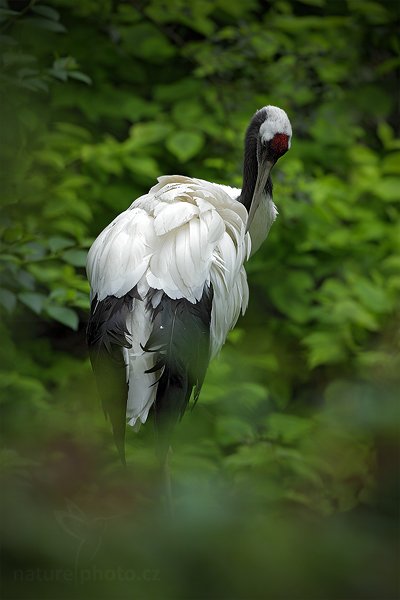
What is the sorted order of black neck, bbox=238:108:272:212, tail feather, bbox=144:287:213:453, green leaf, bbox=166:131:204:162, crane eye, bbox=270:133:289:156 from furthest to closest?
green leaf, bbox=166:131:204:162 → black neck, bbox=238:108:272:212 → crane eye, bbox=270:133:289:156 → tail feather, bbox=144:287:213:453

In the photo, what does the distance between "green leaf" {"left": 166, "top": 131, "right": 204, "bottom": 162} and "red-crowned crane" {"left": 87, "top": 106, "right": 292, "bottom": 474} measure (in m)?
1.41

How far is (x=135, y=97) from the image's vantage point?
448cm

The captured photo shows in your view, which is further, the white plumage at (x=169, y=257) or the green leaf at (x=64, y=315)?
the green leaf at (x=64, y=315)

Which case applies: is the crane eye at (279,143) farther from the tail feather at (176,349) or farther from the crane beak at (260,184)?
the tail feather at (176,349)

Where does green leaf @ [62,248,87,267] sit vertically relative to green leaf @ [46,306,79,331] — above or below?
above

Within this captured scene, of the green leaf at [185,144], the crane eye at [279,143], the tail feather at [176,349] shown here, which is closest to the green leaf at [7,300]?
the tail feather at [176,349]

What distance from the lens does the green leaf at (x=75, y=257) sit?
279 cm

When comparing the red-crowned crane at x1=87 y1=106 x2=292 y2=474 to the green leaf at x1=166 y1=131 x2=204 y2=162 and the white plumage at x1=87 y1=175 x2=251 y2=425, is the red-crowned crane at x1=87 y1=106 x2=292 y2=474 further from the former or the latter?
the green leaf at x1=166 y1=131 x2=204 y2=162

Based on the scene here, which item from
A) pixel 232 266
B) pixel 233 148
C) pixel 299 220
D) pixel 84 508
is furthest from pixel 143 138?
pixel 84 508

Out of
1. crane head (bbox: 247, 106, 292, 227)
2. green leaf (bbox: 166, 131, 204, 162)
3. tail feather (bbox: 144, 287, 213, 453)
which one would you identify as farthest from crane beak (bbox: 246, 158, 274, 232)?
green leaf (bbox: 166, 131, 204, 162)

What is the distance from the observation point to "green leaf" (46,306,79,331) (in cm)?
286

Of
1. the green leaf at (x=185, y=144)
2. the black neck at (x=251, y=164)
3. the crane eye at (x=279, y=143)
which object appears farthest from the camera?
the green leaf at (x=185, y=144)

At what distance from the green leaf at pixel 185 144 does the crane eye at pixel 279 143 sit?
1263mm

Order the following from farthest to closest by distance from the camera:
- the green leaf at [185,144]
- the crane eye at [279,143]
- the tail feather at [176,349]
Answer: the green leaf at [185,144] < the crane eye at [279,143] < the tail feather at [176,349]
